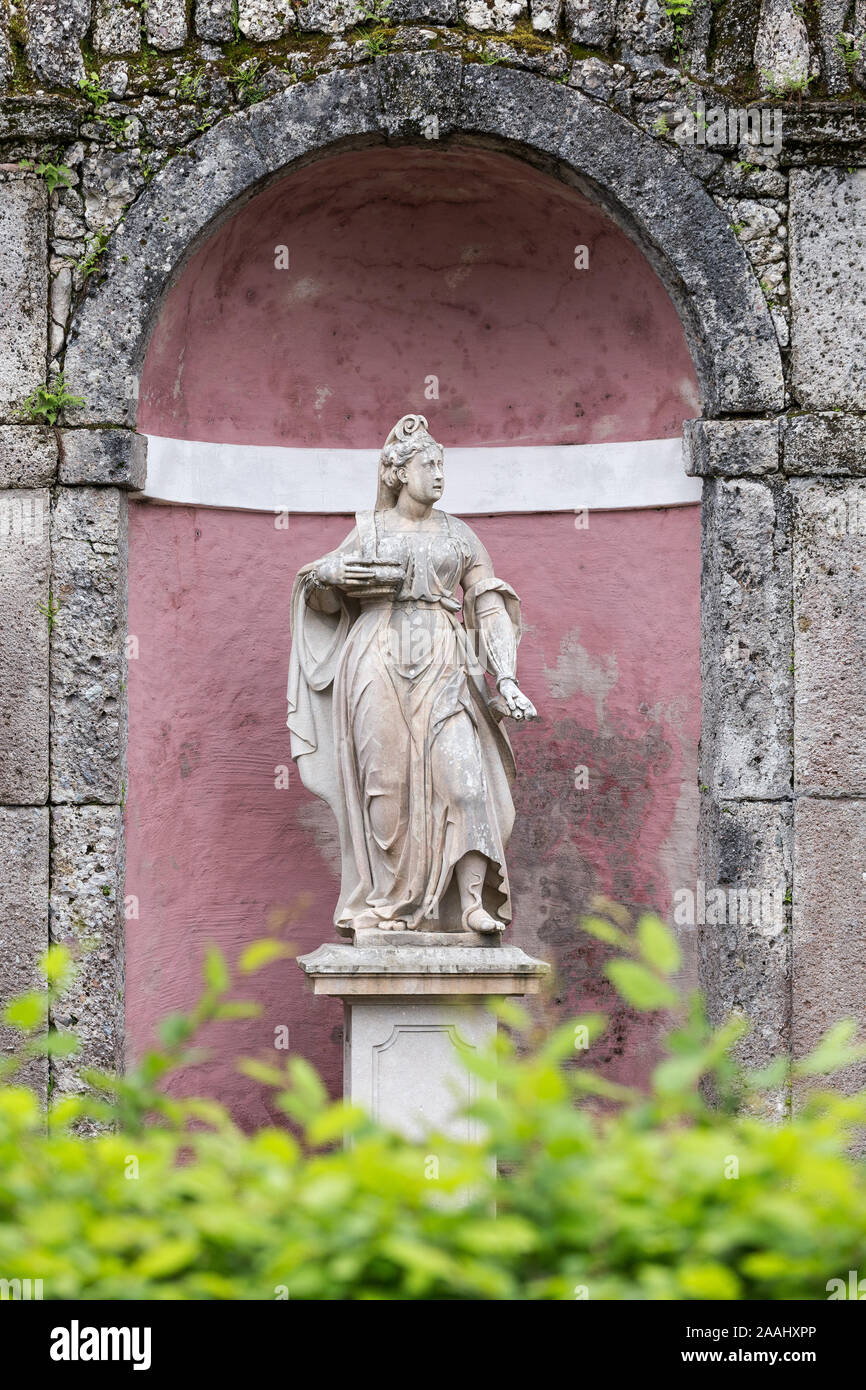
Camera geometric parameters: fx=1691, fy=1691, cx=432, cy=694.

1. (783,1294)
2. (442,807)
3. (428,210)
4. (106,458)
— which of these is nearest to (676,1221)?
(783,1294)

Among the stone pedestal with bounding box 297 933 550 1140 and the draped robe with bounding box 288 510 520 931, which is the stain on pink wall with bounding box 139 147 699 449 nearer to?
the draped robe with bounding box 288 510 520 931

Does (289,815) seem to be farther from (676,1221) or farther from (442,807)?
(676,1221)

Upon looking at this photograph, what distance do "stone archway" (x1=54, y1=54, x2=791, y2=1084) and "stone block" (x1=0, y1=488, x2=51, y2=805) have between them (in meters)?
0.21

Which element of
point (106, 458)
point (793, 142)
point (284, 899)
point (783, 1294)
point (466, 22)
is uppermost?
point (466, 22)

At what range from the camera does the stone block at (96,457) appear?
5.17m

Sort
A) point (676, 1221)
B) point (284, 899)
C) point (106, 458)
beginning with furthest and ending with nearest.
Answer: point (284, 899)
point (106, 458)
point (676, 1221)

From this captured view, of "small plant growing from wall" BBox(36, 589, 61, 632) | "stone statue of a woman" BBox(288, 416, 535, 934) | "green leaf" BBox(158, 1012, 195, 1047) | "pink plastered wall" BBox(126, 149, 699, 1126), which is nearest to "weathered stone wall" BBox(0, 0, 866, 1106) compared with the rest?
"small plant growing from wall" BBox(36, 589, 61, 632)

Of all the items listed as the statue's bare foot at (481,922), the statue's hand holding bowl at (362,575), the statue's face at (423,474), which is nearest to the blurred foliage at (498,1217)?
the statue's bare foot at (481,922)

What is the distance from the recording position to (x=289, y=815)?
5.76 meters

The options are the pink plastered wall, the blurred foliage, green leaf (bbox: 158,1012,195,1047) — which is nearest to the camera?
the blurred foliage

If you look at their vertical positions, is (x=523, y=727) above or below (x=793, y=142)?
below

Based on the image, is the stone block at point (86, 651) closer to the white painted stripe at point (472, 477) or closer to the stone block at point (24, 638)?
the stone block at point (24, 638)

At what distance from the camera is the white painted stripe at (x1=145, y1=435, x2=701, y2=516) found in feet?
18.4

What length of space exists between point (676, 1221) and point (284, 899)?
13.3 feet
